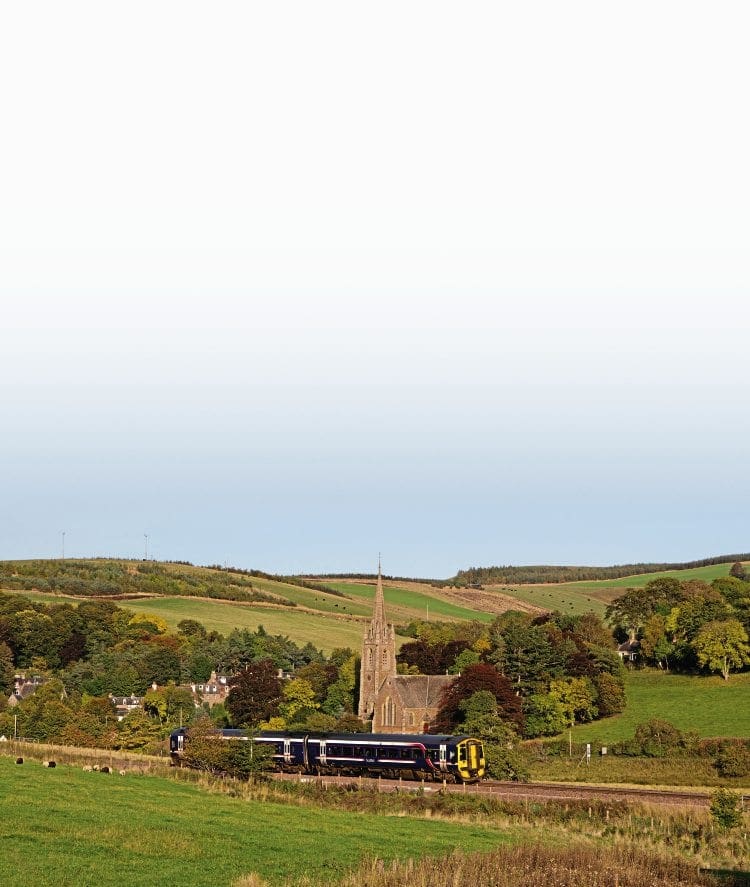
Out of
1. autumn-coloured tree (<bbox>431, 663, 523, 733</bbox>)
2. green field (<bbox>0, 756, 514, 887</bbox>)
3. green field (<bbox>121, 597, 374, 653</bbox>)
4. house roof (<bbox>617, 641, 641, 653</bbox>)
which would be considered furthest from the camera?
green field (<bbox>121, 597, 374, 653</bbox>)

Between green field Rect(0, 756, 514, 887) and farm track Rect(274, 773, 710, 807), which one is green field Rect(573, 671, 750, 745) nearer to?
farm track Rect(274, 773, 710, 807)

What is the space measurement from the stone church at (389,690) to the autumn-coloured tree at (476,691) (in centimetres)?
681

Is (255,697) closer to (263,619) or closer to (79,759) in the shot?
(79,759)

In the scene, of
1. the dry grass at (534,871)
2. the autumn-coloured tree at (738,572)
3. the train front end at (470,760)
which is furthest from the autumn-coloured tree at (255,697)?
the autumn-coloured tree at (738,572)

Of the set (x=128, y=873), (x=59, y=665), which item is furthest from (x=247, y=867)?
(x=59, y=665)

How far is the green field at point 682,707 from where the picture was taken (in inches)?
3659

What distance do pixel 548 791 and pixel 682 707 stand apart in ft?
137

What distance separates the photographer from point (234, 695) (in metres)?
114

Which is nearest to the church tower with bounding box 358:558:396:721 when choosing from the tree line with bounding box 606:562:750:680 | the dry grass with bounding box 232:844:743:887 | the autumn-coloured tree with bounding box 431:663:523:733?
the autumn-coloured tree with bounding box 431:663:523:733

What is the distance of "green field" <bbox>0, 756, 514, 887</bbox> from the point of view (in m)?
32.6

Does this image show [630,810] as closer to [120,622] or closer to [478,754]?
[478,754]

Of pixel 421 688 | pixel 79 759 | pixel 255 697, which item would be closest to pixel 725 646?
pixel 421 688

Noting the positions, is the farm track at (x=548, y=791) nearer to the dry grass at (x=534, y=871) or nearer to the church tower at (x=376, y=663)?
the dry grass at (x=534, y=871)

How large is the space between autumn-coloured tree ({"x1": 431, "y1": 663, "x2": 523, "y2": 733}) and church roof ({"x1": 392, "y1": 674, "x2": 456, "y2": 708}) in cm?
745
